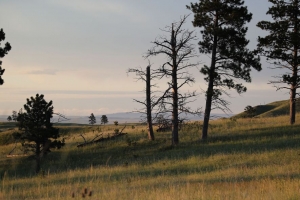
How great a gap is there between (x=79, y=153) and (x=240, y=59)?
13365 mm

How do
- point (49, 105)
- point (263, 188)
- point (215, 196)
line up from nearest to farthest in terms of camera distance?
1. point (215, 196)
2. point (263, 188)
3. point (49, 105)

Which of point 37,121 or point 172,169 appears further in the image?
point 37,121

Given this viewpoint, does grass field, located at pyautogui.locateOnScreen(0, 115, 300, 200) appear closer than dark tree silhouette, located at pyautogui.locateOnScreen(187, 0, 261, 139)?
Yes

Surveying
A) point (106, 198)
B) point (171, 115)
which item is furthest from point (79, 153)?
point (106, 198)

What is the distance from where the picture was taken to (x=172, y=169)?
51.4ft

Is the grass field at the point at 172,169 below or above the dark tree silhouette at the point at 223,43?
below

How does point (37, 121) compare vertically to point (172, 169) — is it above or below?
above

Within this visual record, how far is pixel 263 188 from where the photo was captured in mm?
8242

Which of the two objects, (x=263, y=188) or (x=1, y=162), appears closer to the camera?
(x=263, y=188)

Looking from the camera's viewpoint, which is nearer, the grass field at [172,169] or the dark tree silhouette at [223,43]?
the grass field at [172,169]

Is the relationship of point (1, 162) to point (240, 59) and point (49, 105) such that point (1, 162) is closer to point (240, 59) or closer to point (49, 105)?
point (49, 105)

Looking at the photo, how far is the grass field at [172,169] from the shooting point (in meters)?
8.27

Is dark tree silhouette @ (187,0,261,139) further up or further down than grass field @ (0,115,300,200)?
further up

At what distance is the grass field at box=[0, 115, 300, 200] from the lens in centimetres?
827
